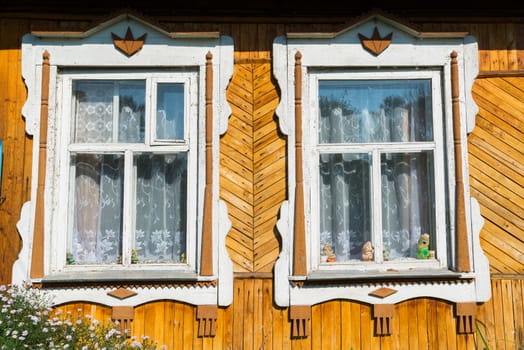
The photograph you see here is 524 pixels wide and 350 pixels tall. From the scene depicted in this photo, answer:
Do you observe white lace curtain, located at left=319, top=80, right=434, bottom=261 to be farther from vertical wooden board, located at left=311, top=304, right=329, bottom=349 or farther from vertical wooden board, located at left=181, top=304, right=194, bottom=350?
vertical wooden board, located at left=181, top=304, right=194, bottom=350

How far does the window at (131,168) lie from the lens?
16.9 feet

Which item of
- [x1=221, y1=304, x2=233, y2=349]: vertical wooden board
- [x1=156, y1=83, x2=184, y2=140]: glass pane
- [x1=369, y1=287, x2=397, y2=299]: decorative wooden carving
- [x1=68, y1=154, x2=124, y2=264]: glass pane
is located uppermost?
[x1=156, y1=83, x2=184, y2=140]: glass pane

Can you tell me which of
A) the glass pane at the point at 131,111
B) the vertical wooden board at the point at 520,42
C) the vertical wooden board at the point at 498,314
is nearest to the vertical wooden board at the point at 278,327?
the vertical wooden board at the point at 498,314

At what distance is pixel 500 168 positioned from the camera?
521 centimetres

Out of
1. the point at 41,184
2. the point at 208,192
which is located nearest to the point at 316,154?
the point at 208,192

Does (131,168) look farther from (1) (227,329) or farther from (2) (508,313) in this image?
(2) (508,313)

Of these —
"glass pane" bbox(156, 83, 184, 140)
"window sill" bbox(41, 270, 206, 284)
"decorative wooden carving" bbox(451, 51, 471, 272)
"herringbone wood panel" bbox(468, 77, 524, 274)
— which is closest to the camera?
"window sill" bbox(41, 270, 206, 284)

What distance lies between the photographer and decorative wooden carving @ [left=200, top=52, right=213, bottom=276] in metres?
4.99

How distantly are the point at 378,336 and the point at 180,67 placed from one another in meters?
2.42

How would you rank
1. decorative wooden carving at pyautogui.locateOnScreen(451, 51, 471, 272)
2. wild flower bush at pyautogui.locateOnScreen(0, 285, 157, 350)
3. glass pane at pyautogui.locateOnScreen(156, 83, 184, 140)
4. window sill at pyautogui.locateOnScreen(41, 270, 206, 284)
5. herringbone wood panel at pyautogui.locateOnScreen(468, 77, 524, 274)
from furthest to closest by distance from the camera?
glass pane at pyautogui.locateOnScreen(156, 83, 184, 140) → herringbone wood panel at pyautogui.locateOnScreen(468, 77, 524, 274) → decorative wooden carving at pyautogui.locateOnScreen(451, 51, 471, 272) → window sill at pyautogui.locateOnScreen(41, 270, 206, 284) → wild flower bush at pyautogui.locateOnScreen(0, 285, 157, 350)

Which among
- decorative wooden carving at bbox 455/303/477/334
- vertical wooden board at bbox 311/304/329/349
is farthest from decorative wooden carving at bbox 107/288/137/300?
decorative wooden carving at bbox 455/303/477/334

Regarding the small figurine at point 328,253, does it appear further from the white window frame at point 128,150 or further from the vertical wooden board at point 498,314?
the vertical wooden board at point 498,314

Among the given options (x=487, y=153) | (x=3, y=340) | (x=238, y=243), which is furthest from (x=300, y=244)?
(x=3, y=340)

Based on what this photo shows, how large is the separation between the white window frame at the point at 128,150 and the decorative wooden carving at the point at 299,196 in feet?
2.38
